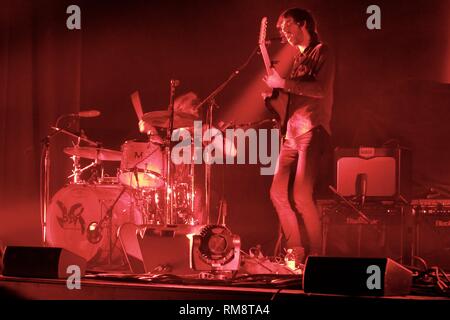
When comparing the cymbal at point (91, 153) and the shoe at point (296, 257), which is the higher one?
the cymbal at point (91, 153)

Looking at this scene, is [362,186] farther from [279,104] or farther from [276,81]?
[276,81]

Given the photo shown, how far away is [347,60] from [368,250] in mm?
1733

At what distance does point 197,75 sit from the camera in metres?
6.27

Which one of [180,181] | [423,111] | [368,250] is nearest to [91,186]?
[180,181]

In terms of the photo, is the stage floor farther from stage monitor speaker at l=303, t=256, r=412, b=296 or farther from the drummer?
the drummer

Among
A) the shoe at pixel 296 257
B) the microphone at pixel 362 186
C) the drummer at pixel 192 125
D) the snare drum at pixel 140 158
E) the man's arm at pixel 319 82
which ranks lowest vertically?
the shoe at pixel 296 257

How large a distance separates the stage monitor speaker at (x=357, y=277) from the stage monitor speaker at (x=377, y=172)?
220 cm

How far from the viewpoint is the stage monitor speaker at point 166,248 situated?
12.8ft

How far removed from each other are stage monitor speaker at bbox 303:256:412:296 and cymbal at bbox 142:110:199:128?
254cm

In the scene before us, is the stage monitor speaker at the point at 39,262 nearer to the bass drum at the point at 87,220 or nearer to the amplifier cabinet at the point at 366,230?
the bass drum at the point at 87,220

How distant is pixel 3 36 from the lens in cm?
553

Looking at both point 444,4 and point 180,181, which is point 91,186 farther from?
point 444,4

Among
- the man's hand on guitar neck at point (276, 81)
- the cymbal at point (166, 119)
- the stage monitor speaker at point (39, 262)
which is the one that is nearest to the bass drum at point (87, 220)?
the cymbal at point (166, 119)
